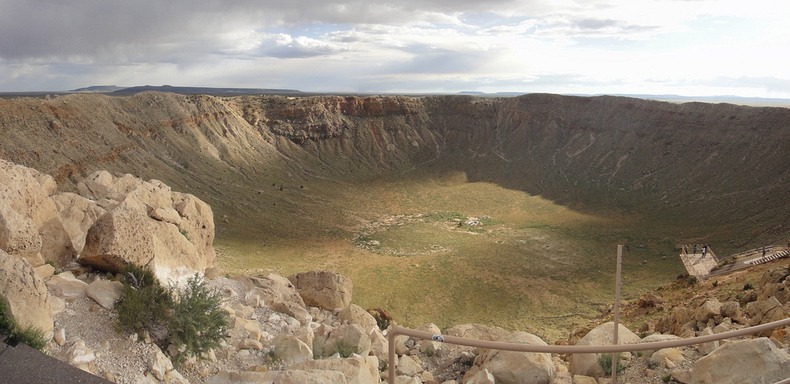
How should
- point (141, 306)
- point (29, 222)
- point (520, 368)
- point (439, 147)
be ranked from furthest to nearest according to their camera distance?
point (439, 147)
point (29, 222)
point (520, 368)
point (141, 306)

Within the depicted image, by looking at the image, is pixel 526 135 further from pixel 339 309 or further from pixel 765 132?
pixel 339 309

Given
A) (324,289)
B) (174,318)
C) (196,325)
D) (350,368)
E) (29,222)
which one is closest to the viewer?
(350,368)

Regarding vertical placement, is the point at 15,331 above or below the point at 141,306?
above

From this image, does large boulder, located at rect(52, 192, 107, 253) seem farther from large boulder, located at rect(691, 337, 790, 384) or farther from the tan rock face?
large boulder, located at rect(691, 337, 790, 384)

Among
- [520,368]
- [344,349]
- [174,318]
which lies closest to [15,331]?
[174,318]

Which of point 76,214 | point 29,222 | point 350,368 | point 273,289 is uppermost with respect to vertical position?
point 29,222

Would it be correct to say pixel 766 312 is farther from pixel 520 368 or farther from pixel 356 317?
pixel 356 317

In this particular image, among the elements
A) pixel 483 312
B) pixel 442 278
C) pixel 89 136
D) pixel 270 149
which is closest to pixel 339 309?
pixel 483 312
